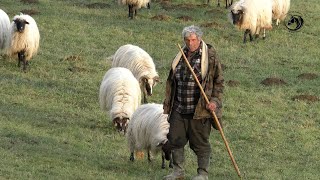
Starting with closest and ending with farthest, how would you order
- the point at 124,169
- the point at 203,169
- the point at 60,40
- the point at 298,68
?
the point at 203,169 < the point at 124,169 < the point at 298,68 < the point at 60,40

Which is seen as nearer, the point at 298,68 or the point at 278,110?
the point at 278,110

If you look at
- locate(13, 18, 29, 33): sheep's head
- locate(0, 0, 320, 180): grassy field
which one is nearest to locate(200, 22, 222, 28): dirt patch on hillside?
locate(0, 0, 320, 180): grassy field

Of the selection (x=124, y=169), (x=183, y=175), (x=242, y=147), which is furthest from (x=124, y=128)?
(x=183, y=175)

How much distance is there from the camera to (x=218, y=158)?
1310 cm

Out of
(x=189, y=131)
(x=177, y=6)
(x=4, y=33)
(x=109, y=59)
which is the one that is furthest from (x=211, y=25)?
(x=189, y=131)

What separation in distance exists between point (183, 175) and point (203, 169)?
1.02 ft

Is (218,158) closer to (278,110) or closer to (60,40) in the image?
(278,110)

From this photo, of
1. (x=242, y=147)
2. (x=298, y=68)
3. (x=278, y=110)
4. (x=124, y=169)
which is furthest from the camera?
(x=298, y=68)

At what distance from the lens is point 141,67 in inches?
681

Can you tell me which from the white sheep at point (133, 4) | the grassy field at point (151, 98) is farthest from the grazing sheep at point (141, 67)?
the white sheep at point (133, 4)

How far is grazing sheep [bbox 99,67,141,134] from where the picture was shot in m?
14.5

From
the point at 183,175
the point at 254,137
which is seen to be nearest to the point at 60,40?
the point at 254,137

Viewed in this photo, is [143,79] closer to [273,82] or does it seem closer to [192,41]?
[273,82]

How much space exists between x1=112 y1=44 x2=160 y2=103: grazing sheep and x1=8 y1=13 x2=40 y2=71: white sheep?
2788 mm
